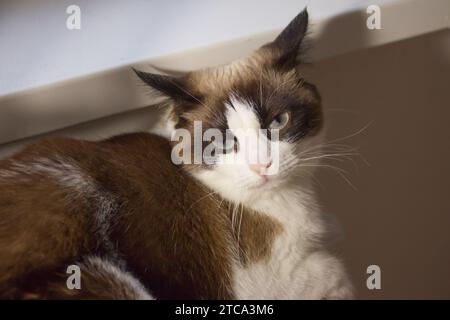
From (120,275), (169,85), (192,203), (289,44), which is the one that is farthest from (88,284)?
(289,44)

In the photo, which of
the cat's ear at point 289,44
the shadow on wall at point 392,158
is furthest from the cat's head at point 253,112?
the shadow on wall at point 392,158

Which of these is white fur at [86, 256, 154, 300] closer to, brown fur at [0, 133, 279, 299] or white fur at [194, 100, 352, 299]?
brown fur at [0, 133, 279, 299]

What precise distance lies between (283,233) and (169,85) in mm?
335

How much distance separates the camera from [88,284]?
0.73 metres

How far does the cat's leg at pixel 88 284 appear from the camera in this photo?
27.9 inches

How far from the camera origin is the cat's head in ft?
2.76

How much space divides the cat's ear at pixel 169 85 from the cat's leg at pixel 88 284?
297 millimetres

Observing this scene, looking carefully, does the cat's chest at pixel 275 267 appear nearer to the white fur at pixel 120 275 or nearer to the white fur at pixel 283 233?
the white fur at pixel 283 233

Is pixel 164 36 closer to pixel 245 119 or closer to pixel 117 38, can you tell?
pixel 117 38

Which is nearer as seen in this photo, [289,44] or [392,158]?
[289,44]

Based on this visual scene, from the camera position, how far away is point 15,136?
97cm

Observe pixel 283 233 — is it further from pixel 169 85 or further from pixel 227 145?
pixel 169 85

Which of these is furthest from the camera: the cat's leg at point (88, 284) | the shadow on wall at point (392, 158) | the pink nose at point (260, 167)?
the shadow on wall at point (392, 158)

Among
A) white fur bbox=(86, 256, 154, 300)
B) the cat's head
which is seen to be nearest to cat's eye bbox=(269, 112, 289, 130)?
the cat's head
